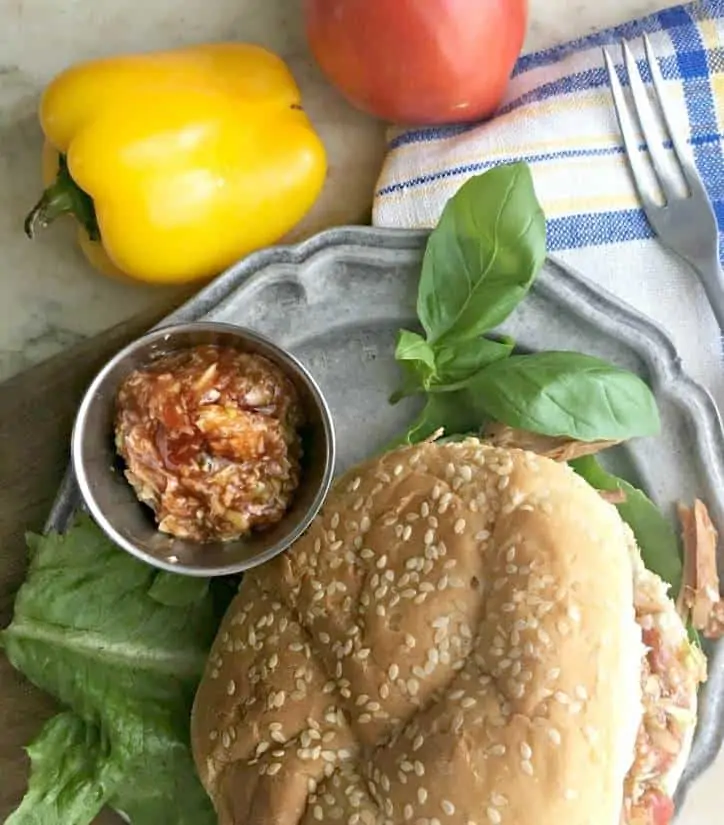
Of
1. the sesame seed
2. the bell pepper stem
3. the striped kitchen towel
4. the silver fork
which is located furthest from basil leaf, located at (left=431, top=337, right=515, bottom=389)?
the bell pepper stem

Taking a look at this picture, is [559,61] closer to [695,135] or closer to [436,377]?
[695,135]

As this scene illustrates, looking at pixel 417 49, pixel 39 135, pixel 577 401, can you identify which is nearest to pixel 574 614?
pixel 577 401

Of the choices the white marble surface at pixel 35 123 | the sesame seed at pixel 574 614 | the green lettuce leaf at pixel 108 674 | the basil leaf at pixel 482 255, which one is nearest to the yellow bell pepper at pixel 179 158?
the white marble surface at pixel 35 123

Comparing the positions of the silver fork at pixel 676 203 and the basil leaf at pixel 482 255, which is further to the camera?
the silver fork at pixel 676 203

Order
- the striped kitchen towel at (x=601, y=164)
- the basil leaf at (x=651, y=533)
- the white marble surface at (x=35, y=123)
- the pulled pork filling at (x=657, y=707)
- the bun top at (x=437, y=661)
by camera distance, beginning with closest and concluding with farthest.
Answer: the bun top at (x=437, y=661), the pulled pork filling at (x=657, y=707), the basil leaf at (x=651, y=533), the striped kitchen towel at (x=601, y=164), the white marble surface at (x=35, y=123)

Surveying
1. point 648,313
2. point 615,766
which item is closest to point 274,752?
point 615,766

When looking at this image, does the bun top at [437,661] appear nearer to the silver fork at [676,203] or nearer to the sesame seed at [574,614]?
the sesame seed at [574,614]
